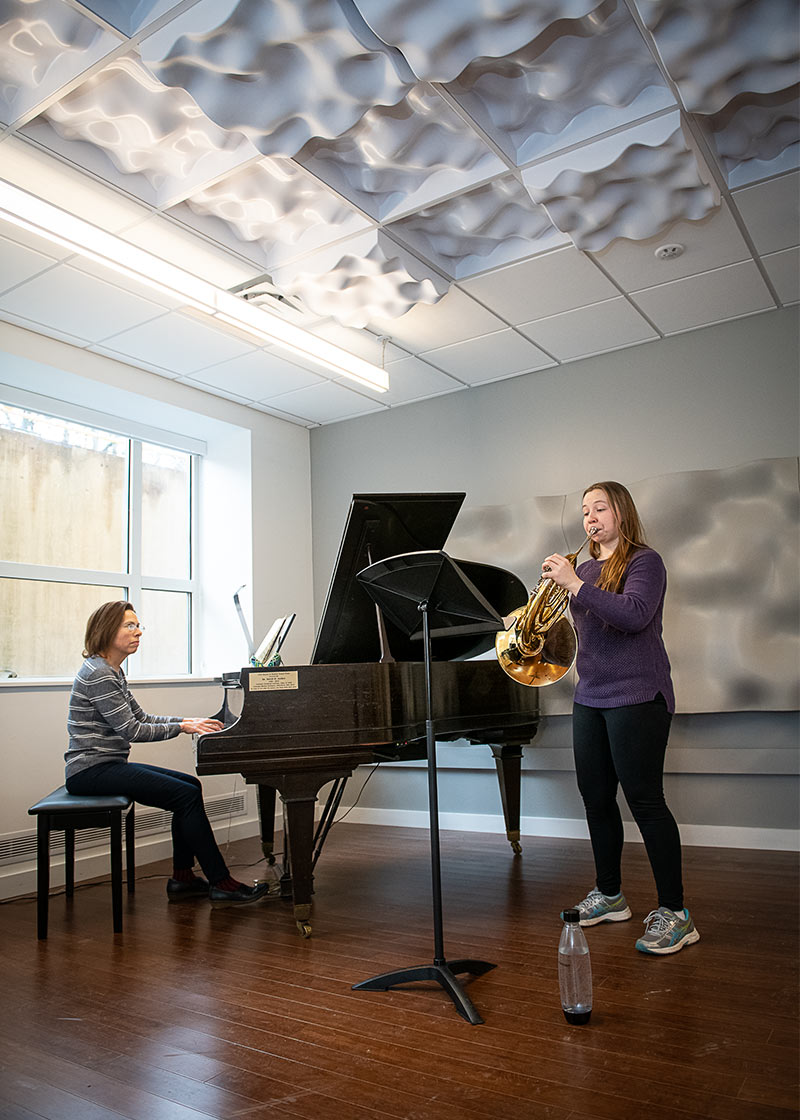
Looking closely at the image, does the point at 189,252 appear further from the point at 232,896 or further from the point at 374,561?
the point at 232,896

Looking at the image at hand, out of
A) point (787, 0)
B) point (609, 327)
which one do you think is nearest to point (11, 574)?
point (609, 327)

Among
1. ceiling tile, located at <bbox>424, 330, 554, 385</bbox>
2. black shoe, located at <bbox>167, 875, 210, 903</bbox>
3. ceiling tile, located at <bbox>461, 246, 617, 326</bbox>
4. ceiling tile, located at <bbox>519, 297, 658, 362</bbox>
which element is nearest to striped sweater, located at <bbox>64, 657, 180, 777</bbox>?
black shoe, located at <bbox>167, 875, 210, 903</bbox>

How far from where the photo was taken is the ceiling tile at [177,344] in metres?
4.26

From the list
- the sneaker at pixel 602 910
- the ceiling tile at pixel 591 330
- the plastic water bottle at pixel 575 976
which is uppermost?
the ceiling tile at pixel 591 330

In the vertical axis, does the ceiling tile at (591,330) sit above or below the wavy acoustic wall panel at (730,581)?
above

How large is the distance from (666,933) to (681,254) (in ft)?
9.25

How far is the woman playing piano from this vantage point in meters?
3.40

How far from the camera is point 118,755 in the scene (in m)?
3.48

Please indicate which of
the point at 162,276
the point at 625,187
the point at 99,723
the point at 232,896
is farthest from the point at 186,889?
the point at 625,187

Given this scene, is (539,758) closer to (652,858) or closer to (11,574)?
(652,858)

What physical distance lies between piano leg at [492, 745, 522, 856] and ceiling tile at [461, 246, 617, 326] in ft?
7.38

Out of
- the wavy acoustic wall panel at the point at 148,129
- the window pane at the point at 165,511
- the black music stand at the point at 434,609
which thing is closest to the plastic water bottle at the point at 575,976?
the black music stand at the point at 434,609

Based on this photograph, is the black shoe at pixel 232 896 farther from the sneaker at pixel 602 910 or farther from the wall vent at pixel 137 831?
the sneaker at pixel 602 910

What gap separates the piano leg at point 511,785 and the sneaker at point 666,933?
1.56 meters
